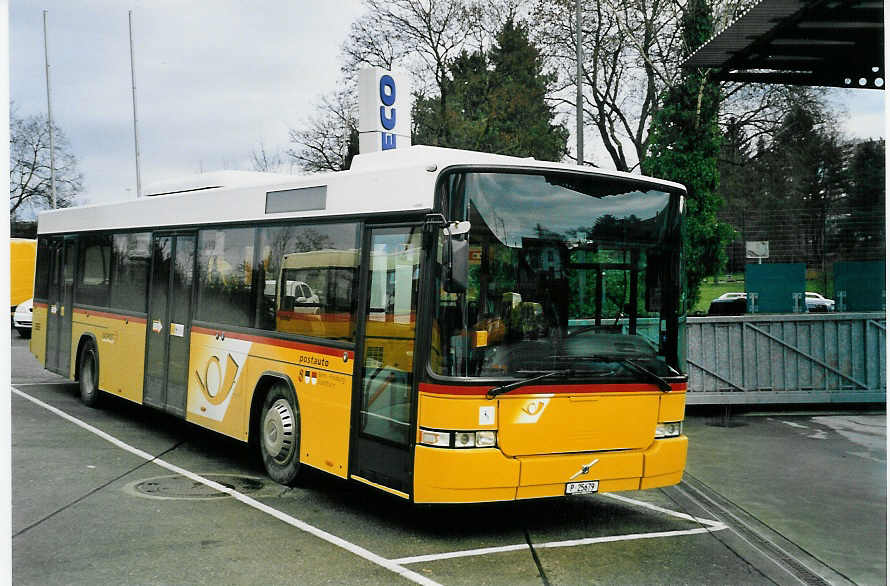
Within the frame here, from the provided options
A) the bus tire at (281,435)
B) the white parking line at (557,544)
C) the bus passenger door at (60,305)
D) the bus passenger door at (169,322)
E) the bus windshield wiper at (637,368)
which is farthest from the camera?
the bus passenger door at (60,305)

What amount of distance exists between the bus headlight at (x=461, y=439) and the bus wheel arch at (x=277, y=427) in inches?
81.8

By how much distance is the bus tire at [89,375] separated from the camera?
→ 1350 centimetres

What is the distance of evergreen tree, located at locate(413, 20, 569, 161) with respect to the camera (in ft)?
130

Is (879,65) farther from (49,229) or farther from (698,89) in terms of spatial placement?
(698,89)

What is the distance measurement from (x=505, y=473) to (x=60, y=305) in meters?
10.2

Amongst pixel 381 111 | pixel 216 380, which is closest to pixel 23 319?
pixel 381 111

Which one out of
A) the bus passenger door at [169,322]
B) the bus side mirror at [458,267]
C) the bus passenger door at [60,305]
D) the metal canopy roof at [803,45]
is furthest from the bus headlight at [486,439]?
the bus passenger door at [60,305]

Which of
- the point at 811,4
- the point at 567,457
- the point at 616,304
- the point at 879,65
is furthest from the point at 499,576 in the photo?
the point at 879,65

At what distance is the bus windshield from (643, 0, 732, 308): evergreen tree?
17520 mm

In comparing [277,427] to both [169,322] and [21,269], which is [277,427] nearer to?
[169,322]

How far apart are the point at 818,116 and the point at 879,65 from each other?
83.6 feet

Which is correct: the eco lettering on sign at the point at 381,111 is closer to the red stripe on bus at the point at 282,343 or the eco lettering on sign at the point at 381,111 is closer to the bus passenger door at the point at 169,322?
the bus passenger door at the point at 169,322

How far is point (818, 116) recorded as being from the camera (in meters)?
35.6

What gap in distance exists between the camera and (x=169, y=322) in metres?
11.2
